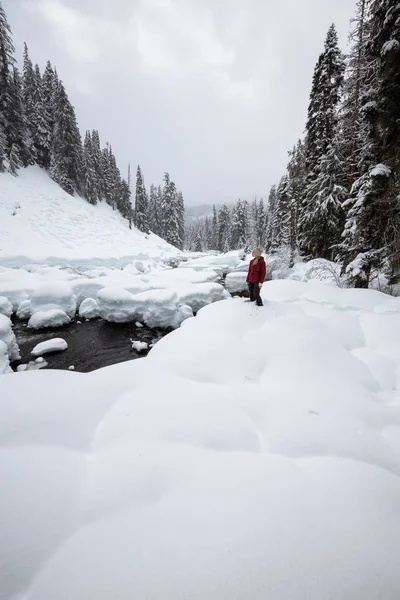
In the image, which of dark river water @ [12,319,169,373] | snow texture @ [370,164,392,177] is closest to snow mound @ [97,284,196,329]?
dark river water @ [12,319,169,373]

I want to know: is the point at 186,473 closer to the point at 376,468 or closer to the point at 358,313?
the point at 376,468

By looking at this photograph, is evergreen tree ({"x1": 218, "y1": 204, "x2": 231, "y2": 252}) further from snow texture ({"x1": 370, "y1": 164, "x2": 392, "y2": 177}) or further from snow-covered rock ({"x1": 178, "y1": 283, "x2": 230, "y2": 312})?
snow texture ({"x1": 370, "y1": 164, "x2": 392, "y2": 177})

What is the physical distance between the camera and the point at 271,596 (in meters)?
1.23

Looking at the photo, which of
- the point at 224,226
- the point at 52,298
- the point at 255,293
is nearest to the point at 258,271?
the point at 255,293

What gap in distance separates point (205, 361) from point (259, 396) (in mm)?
953

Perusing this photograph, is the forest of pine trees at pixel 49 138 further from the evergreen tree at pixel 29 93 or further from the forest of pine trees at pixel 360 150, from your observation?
the forest of pine trees at pixel 360 150

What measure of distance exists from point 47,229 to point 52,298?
12.4 m

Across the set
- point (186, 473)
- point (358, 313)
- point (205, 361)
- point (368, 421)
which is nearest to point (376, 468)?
point (368, 421)

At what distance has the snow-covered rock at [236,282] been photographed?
17266 mm

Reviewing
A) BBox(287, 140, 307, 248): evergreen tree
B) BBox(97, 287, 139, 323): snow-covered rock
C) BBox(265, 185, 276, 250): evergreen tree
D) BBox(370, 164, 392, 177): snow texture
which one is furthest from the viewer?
BBox(265, 185, 276, 250): evergreen tree

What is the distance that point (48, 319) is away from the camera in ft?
30.1

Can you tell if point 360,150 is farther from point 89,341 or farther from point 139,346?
point 89,341

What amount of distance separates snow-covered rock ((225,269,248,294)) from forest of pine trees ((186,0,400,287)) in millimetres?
3877

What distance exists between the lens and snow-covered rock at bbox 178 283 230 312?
11.0m
